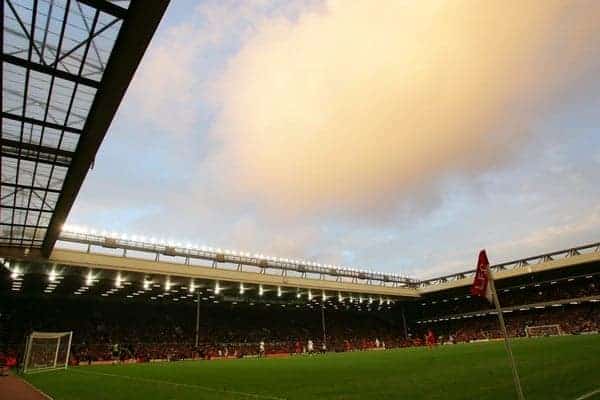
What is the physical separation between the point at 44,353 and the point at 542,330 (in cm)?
5479

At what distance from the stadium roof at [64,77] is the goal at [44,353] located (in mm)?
15266

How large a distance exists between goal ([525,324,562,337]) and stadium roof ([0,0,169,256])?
53.6m

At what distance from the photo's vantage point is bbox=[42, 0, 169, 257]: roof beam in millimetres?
9031

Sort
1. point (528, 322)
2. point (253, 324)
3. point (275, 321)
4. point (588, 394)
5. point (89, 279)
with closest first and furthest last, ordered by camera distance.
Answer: point (588, 394), point (89, 279), point (528, 322), point (253, 324), point (275, 321)

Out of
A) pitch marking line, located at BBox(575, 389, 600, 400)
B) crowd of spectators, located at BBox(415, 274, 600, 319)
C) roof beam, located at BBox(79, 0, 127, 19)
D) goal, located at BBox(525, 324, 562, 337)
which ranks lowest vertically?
pitch marking line, located at BBox(575, 389, 600, 400)

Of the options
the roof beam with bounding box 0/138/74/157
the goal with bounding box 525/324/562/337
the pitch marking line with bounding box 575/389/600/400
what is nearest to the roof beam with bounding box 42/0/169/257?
the roof beam with bounding box 0/138/74/157

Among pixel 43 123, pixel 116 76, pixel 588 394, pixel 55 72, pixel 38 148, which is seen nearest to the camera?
pixel 588 394

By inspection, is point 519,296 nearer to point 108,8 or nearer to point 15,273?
point 15,273

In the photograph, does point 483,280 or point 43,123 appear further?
point 43,123

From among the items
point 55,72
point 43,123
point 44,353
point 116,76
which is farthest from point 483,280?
point 44,353

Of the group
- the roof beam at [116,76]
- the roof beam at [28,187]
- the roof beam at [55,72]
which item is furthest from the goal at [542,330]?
the roof beam at [55,72]

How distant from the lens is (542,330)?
4966cm

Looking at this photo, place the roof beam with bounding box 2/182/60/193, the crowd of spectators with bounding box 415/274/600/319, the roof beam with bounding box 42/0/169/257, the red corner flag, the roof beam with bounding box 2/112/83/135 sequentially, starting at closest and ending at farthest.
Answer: the red corner flag, the roof beam with bounding box 42/0/169/257, the roof beam with bounding box 2/112/83/135, the roof beam with bounding box 2/182/60/193, the crowd of spectators with bounding box 415/274/600/319

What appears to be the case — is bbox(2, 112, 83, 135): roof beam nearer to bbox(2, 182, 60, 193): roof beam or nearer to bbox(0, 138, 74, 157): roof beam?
bbox(0, 138, 74, 157): roof beam
